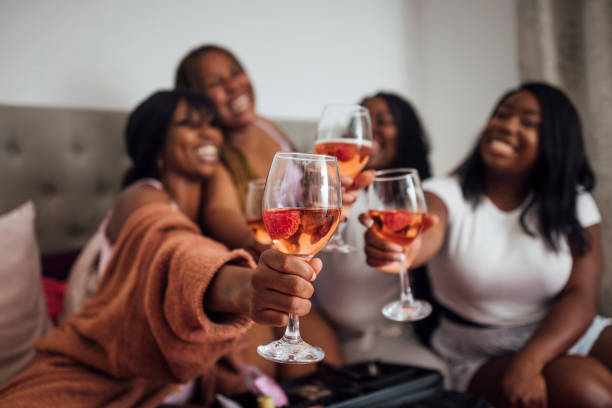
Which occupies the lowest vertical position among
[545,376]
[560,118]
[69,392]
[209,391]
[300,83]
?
[545,376]

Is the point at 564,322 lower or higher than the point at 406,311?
lower

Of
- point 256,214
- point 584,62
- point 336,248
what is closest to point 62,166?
point 256,214

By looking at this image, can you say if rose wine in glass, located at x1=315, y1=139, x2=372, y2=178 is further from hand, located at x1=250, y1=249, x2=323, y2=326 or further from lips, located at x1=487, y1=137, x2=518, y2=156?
lips, located at x1=487, y1=137, x2=518, y2=156

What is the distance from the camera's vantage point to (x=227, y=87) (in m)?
1.90

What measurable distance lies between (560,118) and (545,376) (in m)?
0.82

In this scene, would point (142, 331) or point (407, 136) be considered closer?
point (142, 331)

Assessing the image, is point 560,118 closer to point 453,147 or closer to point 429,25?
point 453,147

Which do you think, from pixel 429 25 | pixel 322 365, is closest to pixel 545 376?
pixel 322 365

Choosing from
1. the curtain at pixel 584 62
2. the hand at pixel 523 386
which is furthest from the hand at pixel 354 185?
the curtain at pixel 584 62

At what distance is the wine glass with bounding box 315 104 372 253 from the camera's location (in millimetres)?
866

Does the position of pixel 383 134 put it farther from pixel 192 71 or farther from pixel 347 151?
pixel 347 151

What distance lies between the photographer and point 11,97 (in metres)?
1.90

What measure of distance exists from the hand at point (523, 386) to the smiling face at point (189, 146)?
114 cm

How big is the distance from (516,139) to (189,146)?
3.58ft
